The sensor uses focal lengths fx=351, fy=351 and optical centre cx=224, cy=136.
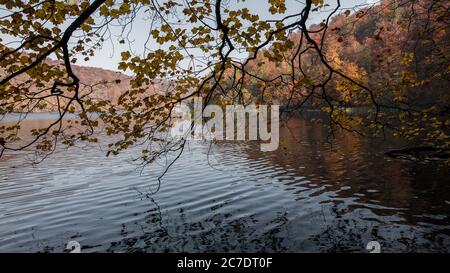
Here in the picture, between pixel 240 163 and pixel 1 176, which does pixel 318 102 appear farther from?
pixel 1 176

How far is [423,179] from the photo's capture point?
70.8ft

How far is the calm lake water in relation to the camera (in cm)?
1366

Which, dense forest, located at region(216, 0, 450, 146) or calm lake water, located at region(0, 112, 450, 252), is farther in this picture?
calm lake water, located at region(0, 112, 450, 252)

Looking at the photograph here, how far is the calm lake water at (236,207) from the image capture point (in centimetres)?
1366

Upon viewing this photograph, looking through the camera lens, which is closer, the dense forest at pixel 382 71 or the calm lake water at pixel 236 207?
the dense forest at pixel 382 71

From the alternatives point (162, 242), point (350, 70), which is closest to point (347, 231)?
point (162, 242)

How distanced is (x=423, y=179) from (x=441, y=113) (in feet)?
35.1

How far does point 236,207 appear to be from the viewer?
59.9 ft

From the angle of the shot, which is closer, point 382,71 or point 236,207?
point 236,207

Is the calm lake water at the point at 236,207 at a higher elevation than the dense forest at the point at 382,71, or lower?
lower

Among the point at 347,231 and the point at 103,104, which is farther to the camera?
the point at 347,231

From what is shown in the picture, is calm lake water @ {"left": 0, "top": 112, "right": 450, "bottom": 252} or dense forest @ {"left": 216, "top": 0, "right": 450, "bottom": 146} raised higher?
dense forest @ {"left": 216, "top": 0, "right": 450, "bottom": 146}

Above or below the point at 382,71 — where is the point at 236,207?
below

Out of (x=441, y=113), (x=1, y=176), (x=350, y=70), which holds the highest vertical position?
(x=350, y=70)
